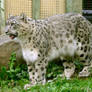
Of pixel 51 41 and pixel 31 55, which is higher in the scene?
pixel 51 41

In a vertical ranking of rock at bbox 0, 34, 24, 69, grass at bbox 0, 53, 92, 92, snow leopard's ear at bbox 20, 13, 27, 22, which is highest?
snow leopard's ear at bbox 20, 13, 27, 22

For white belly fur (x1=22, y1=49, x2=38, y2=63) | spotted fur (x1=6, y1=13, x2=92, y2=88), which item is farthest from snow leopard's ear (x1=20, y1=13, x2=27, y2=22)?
white belly fur (x1=22, y1=49, x2=38, y2=63)

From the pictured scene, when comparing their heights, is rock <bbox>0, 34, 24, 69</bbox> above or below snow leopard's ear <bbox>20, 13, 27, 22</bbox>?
below

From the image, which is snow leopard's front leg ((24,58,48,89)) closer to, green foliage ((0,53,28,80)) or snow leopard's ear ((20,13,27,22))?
green foliage ((0,53,28,80))

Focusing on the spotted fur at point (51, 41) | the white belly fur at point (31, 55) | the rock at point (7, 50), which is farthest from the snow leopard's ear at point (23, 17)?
the rock at point (7, 50)

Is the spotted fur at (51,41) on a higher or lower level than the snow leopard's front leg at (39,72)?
higher

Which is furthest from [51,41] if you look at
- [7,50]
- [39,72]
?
[7,50]

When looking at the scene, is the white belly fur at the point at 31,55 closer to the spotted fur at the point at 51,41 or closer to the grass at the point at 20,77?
the spotted fur at the point at 51,41

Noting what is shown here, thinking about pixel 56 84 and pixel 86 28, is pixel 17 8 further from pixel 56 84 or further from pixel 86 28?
pixel 56 84

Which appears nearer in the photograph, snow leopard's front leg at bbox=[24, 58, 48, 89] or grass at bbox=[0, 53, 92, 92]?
grass at bbox=[0, 53, 92, 92]

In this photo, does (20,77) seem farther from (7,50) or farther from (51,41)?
(51,41)

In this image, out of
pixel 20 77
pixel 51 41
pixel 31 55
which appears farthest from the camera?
pixel 20 77

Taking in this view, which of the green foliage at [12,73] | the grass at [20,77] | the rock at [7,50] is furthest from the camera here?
the rock at [7,50]

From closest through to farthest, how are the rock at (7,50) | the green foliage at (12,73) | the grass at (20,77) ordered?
the grass at (20,77) < the green foliage at (12,73) < the rock at (7,50)
